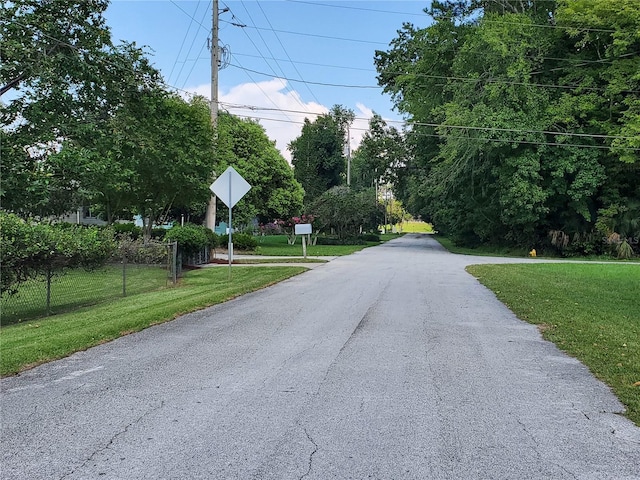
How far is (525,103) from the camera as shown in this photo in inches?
1055

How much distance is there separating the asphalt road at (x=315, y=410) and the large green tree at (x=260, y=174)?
30154mm

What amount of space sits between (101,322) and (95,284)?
4.69 m

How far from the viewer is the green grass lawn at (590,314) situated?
5.36 meters

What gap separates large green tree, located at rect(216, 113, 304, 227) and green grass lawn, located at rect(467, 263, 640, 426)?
23.3m

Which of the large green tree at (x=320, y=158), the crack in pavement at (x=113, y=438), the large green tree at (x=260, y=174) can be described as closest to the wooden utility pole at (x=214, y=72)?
the large green tree at (x=260, y=174)

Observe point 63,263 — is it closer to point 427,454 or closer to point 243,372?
point 243,372

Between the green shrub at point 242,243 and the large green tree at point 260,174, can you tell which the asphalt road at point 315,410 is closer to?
the green shrub at point 242,243

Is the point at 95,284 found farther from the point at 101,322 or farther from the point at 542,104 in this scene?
the point at 542,104

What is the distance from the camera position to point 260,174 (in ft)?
126

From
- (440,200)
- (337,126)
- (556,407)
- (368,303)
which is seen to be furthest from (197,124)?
(337,126)

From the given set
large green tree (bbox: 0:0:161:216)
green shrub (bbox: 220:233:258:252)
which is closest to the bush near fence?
large green tree (bbox: 0:0:161:216)

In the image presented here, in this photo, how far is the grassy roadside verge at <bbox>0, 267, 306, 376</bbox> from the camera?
19.4ft

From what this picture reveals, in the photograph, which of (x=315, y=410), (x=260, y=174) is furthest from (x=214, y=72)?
(x=315, y=410)

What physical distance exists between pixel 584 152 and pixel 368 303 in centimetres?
2233
